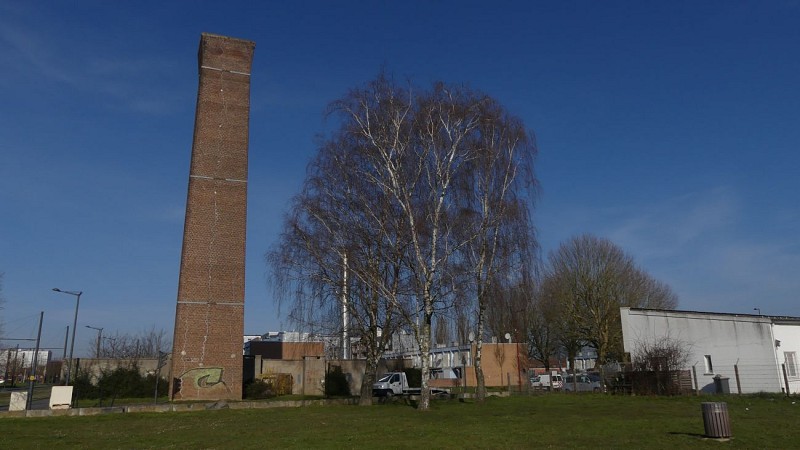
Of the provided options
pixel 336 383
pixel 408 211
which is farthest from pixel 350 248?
pixel 336 383

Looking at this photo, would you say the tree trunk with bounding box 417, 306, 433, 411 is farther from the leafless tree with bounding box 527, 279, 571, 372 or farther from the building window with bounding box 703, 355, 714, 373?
the leafless tree with bounding box 527, 279, 571, 372

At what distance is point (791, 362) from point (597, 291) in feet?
55.5

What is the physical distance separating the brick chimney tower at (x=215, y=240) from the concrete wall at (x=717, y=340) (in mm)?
22324

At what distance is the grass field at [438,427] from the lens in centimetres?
1352

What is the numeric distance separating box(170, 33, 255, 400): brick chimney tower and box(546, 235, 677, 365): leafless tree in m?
27.0

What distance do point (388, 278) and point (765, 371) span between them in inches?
792

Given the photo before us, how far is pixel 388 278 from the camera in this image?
27.1 metres

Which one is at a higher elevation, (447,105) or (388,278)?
(447,105)

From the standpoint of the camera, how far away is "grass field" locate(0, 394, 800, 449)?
13.5 m

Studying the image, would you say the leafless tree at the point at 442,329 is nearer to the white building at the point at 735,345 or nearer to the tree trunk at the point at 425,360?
the tree trunk at the point at 425,360

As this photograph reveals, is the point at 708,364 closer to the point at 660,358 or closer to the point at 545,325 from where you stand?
the point at 660,358

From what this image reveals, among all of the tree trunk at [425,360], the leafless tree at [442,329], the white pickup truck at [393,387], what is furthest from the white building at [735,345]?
the tree trunk at [425,360]

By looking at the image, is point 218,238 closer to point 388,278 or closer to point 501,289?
point 388,278

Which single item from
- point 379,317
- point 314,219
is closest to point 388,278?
point 379,317
